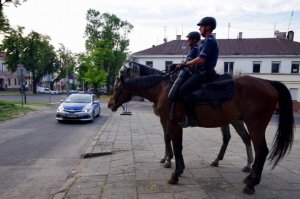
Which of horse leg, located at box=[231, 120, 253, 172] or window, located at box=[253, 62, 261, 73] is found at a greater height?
window, located at box=[253, 62, 261, 73]

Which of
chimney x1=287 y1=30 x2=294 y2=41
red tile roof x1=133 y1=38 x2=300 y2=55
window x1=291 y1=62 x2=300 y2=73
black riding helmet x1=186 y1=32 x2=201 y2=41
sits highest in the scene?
chimney x1=287 y1=30 x2=294 y2=41

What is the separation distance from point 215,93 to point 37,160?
493cm

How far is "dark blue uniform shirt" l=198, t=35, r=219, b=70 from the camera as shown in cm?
461

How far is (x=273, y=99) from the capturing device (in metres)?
4.62

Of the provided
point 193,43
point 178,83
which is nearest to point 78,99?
point 193,43

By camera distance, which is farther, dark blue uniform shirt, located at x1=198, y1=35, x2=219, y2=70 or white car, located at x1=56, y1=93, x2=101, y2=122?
white car, located at x1=56, y1=93, x2=101, y2=122

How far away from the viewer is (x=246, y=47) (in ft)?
136

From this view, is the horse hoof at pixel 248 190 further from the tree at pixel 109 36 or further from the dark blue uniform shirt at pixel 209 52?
Result: the tree at pixel 109 36

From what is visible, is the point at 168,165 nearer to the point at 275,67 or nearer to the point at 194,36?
the point at 194,36

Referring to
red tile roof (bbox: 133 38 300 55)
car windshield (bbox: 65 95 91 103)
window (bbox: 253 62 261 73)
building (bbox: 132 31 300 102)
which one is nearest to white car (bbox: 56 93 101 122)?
car windshield (bbox: 65 95 91 103)

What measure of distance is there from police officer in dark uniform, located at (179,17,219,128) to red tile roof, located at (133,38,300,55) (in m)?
37.2

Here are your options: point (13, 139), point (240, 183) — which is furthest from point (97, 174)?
point (13, 139)

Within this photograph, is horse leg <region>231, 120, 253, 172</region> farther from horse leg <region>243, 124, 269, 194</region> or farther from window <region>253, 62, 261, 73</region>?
window <region>253, 62, 261, 73</region>

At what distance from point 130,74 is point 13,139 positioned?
635cm
